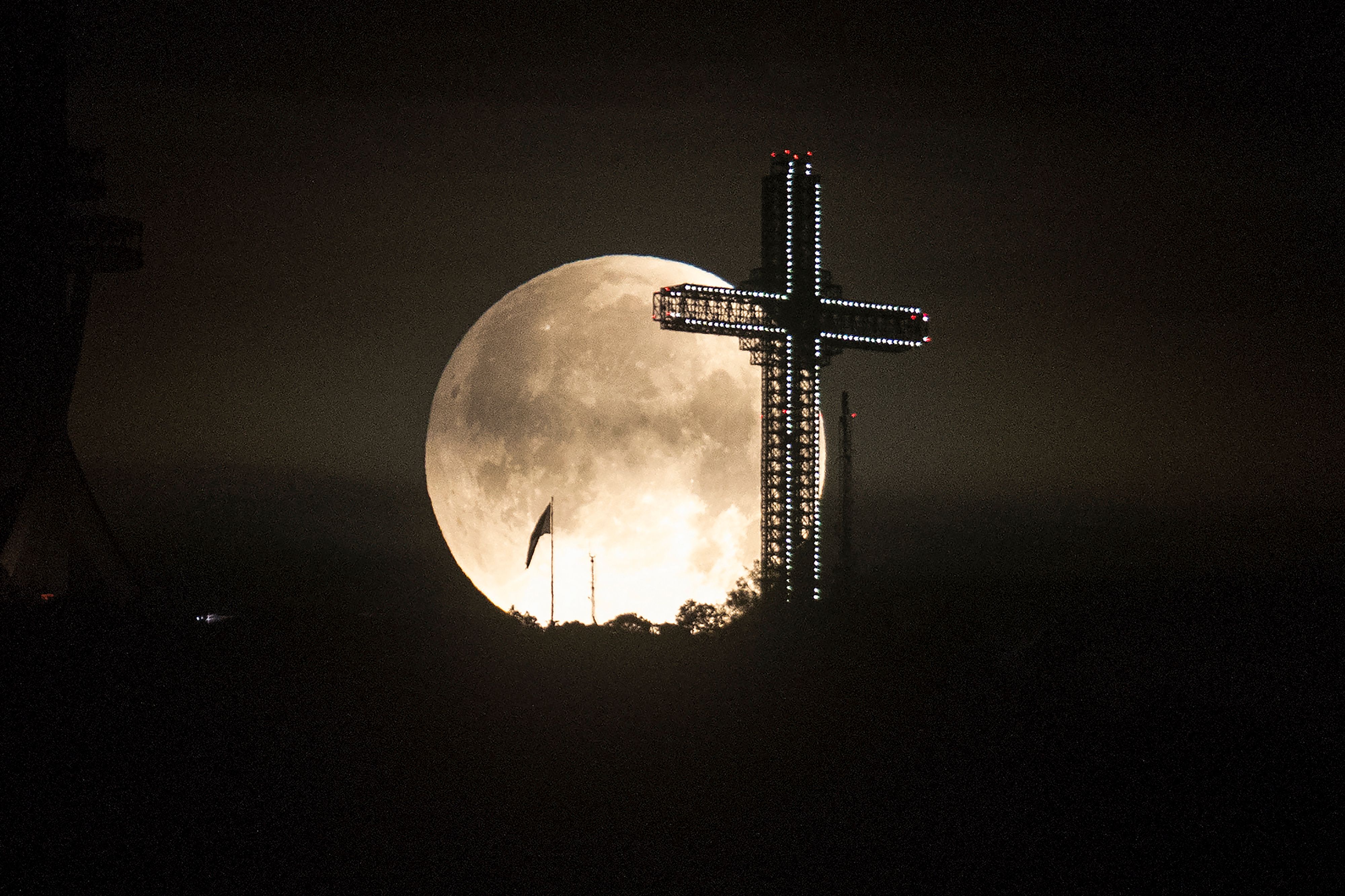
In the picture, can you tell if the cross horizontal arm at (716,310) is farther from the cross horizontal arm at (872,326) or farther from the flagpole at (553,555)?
the flagpole at (553,555)

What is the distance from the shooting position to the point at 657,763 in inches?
1213

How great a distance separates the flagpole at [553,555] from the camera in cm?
4312

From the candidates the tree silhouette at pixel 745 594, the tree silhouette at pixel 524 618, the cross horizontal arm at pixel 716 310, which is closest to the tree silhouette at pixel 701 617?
the tree silhouette at pixel 745 594

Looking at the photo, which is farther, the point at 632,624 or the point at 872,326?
the point at 632,624

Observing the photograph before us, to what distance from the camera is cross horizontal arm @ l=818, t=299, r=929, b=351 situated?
139ft

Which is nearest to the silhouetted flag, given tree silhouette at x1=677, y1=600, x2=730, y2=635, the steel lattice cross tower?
tree silhouette at x1=677, y1=600, x2=730, y2=635

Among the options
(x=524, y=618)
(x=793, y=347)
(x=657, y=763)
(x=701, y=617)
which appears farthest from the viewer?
(x=524, y=618)

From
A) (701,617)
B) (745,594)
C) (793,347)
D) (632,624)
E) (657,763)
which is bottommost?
(657,763)

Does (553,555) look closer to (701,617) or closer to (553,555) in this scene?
(553,555)

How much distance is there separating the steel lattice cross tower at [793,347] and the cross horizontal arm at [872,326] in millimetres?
40

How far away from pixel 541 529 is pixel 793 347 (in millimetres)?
11613

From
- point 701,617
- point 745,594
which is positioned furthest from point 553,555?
point 745,594

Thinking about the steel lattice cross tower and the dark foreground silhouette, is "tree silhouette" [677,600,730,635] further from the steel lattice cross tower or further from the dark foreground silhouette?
the steel lattice cross tower

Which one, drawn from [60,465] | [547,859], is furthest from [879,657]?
[60,465]
